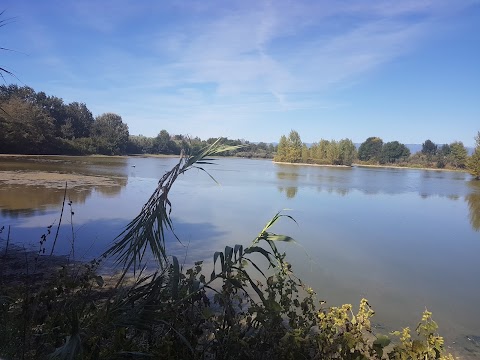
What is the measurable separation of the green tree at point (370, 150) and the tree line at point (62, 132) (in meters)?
20.6

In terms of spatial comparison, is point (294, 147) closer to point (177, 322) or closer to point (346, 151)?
point (346, 151)

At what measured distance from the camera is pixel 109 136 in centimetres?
5841

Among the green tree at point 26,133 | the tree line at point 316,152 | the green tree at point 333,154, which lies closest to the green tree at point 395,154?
the tree line at point 316,152

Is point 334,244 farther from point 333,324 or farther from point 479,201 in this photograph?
point 479,201

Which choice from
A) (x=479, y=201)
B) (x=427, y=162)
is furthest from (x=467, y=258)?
(x=427, y=162)

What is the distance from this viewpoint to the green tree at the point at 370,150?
82438mm

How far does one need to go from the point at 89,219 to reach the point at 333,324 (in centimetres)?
886

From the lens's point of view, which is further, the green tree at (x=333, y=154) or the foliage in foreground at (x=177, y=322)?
the green tree at (x=333, y=154)

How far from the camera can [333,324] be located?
2.09 meters

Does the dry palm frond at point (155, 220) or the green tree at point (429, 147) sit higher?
the green tree at point (429, 147)

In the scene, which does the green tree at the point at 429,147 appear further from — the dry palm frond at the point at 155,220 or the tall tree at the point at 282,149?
the dry palm frond at the point at 155,220

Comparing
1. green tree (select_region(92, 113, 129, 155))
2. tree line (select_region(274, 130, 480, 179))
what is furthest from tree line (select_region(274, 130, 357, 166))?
green tree (select_region(92, 113, 129, 155))

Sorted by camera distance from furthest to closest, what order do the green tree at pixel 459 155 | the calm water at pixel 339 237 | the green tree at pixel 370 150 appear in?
the green tree at pixel 370 150 < the green tree at pixel 459 155 < the calm water at pixel 339 237

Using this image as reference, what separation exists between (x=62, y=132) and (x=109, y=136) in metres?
9.71
